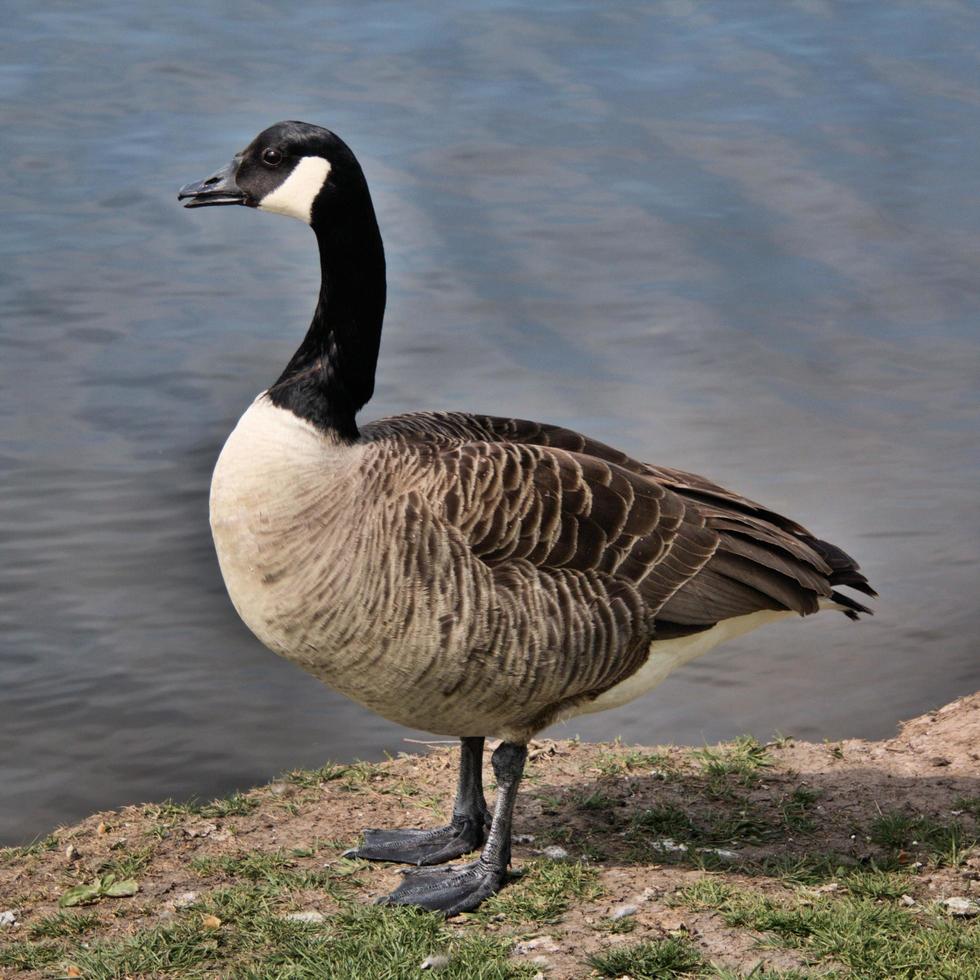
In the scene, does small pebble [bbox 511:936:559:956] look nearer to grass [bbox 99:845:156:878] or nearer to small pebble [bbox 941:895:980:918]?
Answer: small pebble [bbox 941:895:980:918]

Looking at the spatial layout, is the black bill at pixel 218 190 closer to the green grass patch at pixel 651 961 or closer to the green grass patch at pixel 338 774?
the green grass patch at pixel 338 774

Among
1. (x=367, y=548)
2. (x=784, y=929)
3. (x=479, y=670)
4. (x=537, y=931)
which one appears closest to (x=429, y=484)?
(x=367, y=548)

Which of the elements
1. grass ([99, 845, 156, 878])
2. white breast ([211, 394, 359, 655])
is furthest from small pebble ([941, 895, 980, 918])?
grass ([99, 845, 156, 878])

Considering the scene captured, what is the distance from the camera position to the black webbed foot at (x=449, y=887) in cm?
509

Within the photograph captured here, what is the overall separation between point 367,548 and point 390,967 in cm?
141

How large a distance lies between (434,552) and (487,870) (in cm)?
130

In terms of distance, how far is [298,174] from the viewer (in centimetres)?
511

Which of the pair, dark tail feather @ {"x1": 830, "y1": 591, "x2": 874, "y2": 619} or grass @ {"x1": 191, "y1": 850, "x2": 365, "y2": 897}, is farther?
dark tail feather @ {"x1": 830, "y1": 591, "x2": 874, "y2": 619}

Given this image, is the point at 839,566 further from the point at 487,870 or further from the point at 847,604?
the point at 487,870

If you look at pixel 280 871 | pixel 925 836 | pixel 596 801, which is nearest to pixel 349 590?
pixel 280 871

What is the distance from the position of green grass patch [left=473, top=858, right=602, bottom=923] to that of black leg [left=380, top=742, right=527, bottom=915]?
0.07m

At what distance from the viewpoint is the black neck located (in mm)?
5148

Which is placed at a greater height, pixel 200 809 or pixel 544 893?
pixel 544 893

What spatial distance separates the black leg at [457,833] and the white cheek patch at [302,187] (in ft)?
7.41
